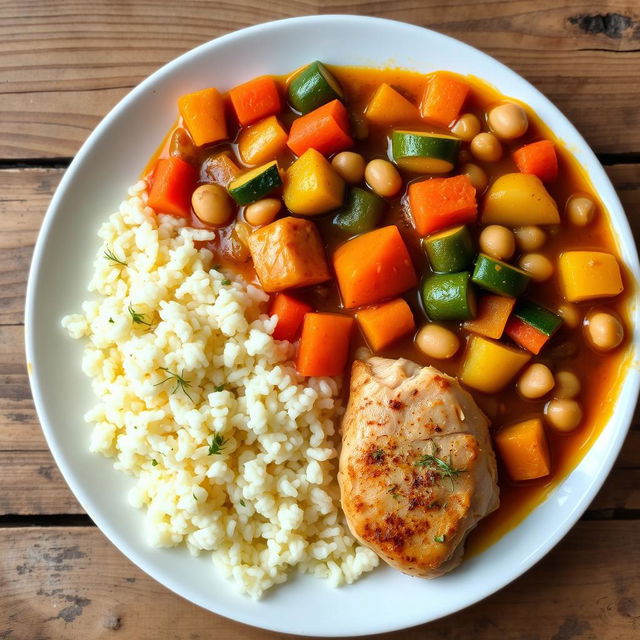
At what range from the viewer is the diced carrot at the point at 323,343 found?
3373 millimetres

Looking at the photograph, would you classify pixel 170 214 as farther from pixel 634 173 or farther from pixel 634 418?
pixel 634 418

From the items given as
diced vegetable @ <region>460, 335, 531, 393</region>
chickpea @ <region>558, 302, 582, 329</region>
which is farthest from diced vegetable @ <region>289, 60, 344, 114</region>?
chickpea @ <region>558, 302, 582, 329</region>

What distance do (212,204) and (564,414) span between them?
7.44ft

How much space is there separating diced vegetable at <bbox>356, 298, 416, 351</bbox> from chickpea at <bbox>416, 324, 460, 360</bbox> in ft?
0.32

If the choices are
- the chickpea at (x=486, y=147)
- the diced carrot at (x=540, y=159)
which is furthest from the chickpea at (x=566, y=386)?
the chickpea at (x=486, y=147)

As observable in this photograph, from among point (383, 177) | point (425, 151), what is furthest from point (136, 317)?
point (425, 151)

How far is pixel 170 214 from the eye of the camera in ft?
11.8

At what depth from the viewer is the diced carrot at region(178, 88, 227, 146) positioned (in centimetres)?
346

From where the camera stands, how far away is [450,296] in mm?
3312

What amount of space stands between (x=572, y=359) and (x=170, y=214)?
2.45 m

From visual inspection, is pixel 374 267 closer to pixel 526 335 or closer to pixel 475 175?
pixel 475 175

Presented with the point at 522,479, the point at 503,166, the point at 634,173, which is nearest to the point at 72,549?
the point at 522,479

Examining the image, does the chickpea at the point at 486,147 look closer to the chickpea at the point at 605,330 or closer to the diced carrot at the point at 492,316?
the diced carrot at the point at 492,316

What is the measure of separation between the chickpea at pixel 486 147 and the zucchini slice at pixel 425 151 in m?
0.12
